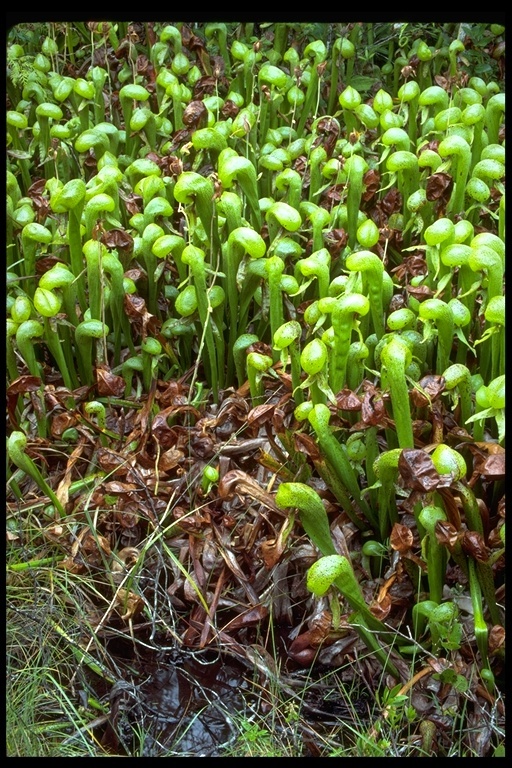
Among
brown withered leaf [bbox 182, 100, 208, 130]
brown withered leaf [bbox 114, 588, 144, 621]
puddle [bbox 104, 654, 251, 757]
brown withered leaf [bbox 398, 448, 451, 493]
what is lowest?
puddle [bbox 104, 654, 251, 757]

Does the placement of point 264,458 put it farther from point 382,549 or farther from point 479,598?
point 479,598

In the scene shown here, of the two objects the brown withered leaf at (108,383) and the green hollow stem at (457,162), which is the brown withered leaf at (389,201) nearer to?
the green hollow stem at (457,162)

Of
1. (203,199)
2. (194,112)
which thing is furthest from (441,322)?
(194,112)

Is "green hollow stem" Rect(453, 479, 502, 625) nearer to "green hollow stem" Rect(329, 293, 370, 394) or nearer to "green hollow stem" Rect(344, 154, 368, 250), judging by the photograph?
"green hollow stem" Rect(329, 293, 370, 394)

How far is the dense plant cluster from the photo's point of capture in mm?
1555

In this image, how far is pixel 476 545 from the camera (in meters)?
1.47

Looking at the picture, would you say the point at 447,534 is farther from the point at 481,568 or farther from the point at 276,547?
the point at 276,547

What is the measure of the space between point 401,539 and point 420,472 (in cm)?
24

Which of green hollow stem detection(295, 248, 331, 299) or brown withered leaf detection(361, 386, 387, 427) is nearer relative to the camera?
brown withered leaf detection(361, 386, 387, 427)

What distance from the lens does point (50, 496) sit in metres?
1.83

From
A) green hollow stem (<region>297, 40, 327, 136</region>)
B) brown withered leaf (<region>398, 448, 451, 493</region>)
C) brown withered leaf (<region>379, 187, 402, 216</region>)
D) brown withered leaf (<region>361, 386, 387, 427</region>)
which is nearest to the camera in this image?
brown withered leaf (<region>398, 448, 451, 493</region>)

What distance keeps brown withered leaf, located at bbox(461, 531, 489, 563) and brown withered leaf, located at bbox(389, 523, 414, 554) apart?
4.2 inches

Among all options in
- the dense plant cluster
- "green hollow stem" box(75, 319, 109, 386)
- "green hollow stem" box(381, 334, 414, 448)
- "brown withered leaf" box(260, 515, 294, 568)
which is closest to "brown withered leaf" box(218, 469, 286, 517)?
the dense plant cluster

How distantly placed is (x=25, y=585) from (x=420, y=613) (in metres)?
0.89
